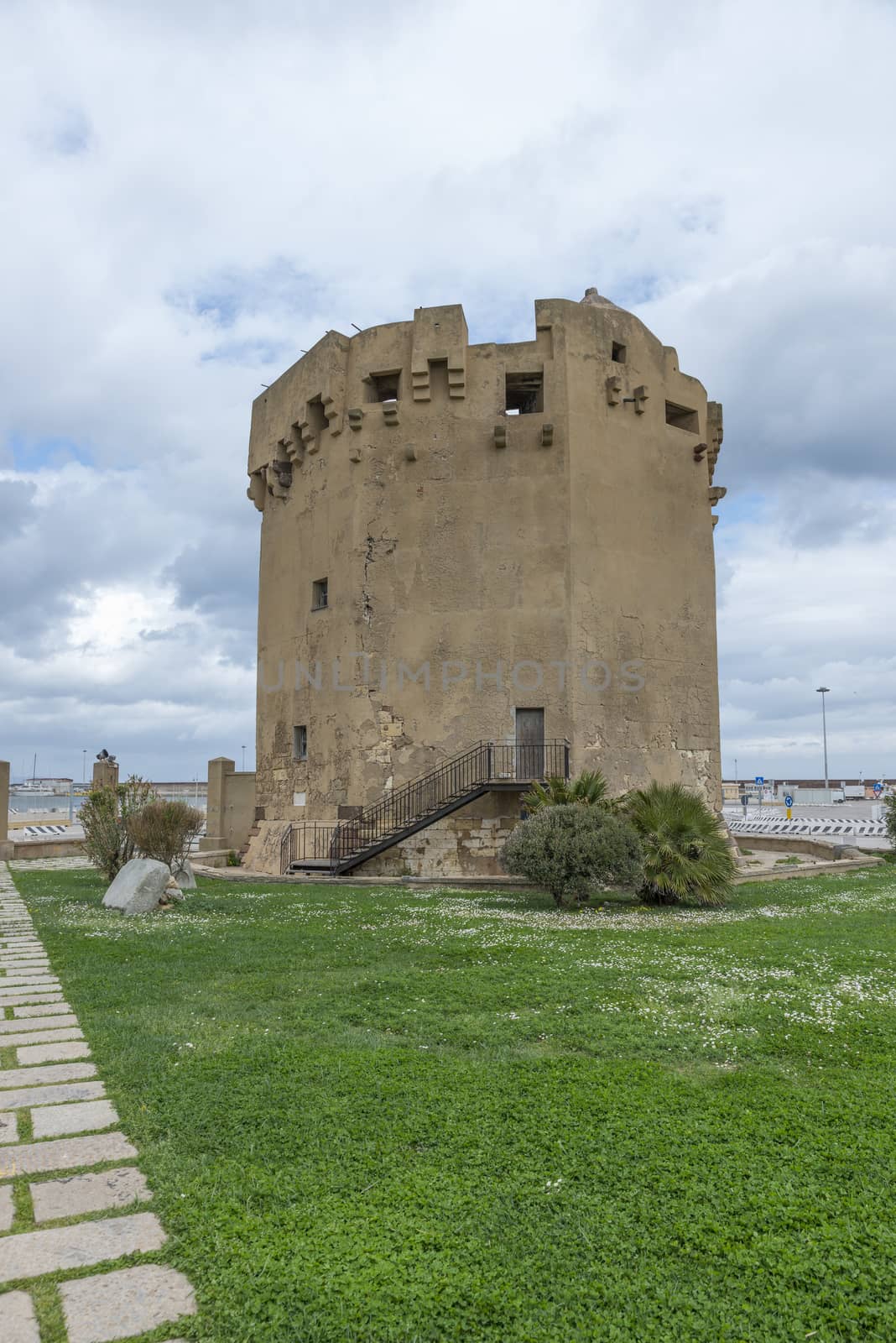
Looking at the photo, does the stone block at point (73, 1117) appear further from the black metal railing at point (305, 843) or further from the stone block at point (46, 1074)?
the black metal railing at point (305, 843)

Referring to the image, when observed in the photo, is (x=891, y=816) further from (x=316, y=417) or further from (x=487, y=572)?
(x=316, y=417)

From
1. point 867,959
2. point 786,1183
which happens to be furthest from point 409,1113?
point 867,959

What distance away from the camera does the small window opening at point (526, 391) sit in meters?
20.4

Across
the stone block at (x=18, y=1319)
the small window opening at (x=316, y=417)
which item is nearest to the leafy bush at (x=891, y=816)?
the small window opening at (x=316, y=417)

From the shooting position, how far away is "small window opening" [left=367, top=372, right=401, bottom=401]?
2106 centimetres

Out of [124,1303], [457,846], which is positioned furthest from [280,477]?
[124,1303]

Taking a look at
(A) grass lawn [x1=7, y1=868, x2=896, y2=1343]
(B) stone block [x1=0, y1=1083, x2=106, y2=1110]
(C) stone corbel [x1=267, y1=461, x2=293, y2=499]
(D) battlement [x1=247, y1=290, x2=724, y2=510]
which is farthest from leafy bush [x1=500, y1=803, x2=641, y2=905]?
(C) stone corbel [x1=267, y1=461, x2=293, y2=499]

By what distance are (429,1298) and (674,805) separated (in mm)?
10622

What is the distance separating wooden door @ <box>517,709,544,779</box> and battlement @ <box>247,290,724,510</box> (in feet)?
19.5

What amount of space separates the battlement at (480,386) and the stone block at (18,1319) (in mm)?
18425

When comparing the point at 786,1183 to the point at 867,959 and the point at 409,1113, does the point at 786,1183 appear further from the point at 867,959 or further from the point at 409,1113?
the point at 867,959

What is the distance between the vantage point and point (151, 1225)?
3172 millimetres

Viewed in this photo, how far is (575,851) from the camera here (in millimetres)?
11570

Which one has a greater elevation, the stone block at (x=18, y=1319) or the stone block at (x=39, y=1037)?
the stone block at (x=18, y=1319)
